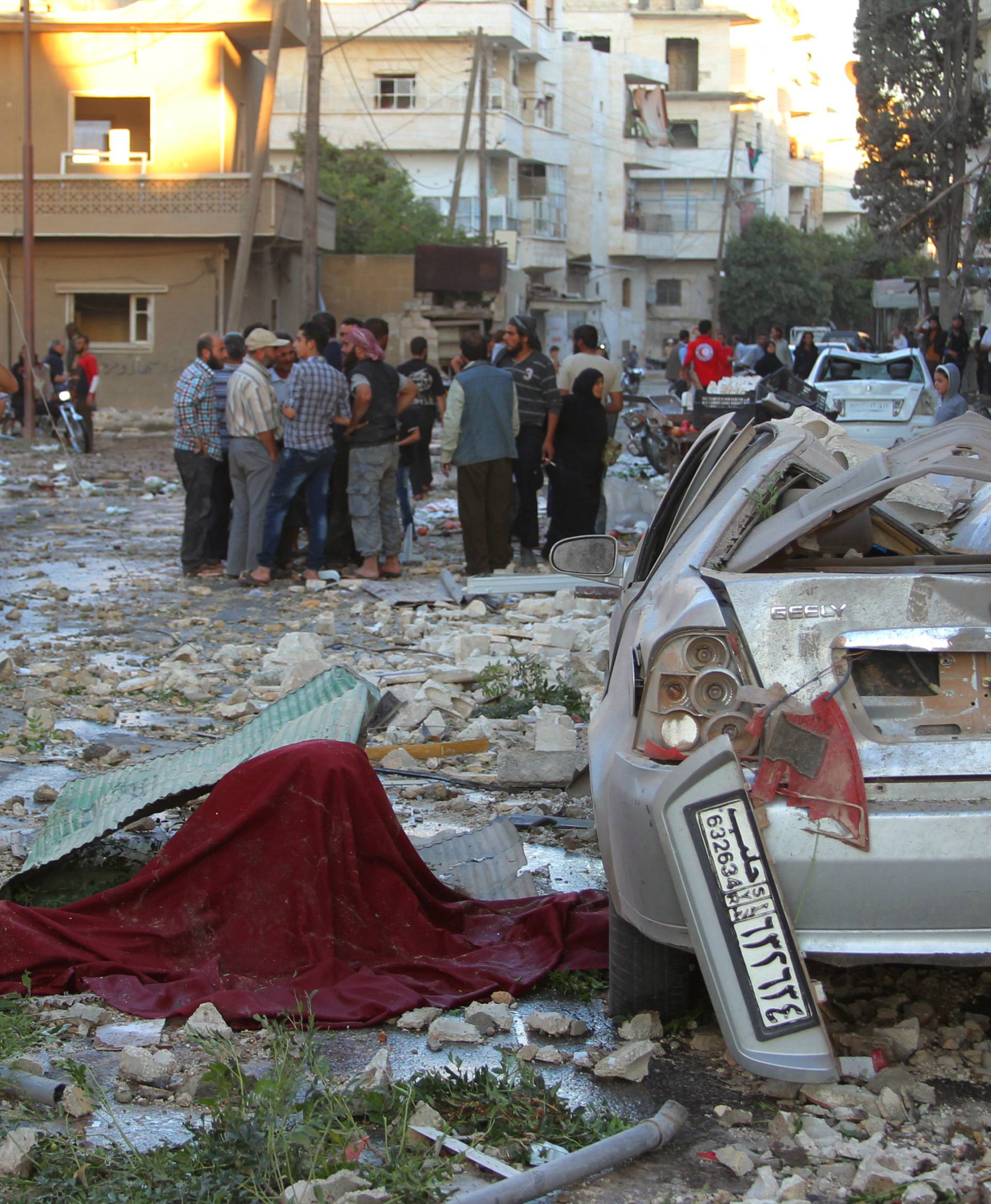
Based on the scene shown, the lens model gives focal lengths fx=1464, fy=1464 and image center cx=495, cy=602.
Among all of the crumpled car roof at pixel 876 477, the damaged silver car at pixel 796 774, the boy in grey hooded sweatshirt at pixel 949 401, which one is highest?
the boy in grey hooded sweatshirt at pixel 949 401

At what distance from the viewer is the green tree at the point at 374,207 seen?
1804 inches

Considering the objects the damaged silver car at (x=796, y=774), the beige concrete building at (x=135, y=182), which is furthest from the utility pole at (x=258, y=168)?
the damaged silver car at (x=796, y=774)

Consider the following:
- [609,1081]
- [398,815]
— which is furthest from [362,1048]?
[398,815]

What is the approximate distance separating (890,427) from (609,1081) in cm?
1698

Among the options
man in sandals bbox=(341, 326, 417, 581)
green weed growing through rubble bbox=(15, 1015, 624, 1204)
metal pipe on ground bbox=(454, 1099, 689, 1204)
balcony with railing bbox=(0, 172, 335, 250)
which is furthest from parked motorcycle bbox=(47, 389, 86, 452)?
metal pipe on ground bbox=(454, 1099, 689, 1204)

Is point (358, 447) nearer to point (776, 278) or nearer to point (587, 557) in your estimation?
point (587, 557)

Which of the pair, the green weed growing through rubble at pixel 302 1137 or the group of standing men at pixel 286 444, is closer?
the green weed growing through rubble at pixel 302 1137

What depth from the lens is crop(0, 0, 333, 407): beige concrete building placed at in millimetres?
33625

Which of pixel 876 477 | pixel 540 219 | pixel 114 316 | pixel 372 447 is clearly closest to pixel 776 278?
pixel 540 219

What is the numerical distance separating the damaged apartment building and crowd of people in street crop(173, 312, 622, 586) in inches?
1102

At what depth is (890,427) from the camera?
760 inches

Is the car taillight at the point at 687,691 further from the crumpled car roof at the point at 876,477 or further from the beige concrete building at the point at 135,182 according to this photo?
the beige concrete building at the point at 135,182

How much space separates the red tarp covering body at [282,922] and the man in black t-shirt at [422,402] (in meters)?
9.50

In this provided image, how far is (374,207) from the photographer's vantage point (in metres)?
46.2
